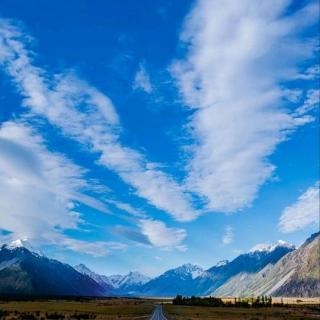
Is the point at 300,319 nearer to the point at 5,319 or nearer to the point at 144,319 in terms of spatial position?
the point at 144,319

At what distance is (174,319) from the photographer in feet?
448

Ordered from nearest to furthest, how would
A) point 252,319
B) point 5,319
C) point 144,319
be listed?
point 5,319
point 144,319
point 252,319

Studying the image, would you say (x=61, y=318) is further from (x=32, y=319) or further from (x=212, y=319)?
(x=212, y=319)

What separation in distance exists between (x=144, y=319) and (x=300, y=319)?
5307cm

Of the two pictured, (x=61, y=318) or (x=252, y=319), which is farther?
(x=252, y=319)

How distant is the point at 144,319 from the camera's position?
136875 millimetres

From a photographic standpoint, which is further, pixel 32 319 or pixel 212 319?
pixel 212 319

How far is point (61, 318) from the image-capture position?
448ft

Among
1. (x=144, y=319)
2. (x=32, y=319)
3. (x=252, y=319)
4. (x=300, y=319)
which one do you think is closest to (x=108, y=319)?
(x=144, y=319)

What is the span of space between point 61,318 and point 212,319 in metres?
43.0

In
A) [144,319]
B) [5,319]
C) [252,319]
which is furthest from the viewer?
[252,319]

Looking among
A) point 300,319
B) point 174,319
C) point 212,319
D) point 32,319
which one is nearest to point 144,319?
point 174,319

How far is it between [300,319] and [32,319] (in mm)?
82375

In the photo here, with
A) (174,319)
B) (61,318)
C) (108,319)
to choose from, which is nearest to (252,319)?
(174,319)
